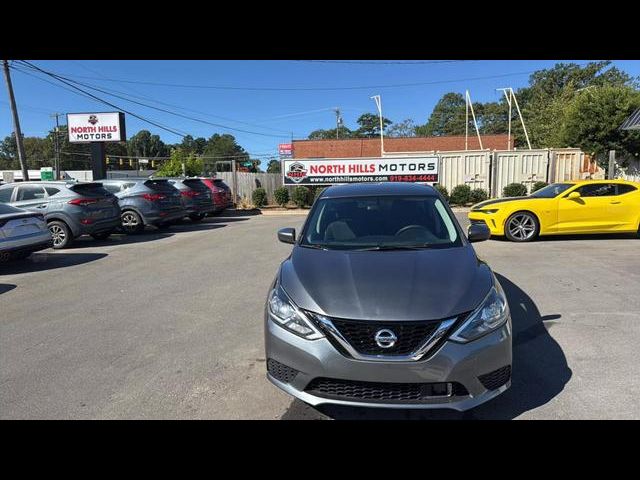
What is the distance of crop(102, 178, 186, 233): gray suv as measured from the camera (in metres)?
13.4

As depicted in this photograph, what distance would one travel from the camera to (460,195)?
20734 mm

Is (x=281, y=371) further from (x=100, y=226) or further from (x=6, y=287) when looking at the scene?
(x=100, y=226)

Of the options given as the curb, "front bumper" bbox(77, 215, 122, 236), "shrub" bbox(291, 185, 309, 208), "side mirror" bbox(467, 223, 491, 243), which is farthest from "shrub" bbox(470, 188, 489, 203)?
"side mirror" bbox(467, 223, 491, 243)

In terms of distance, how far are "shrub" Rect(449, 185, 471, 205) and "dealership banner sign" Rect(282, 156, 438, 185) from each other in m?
1.38

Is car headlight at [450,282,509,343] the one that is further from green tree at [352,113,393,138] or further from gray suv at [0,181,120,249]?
green tree at [352,113,393,138]

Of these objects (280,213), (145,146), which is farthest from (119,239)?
(145,146)

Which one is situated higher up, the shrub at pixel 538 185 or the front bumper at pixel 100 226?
the shrub at pixel 538 185

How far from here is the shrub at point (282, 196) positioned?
22.0m

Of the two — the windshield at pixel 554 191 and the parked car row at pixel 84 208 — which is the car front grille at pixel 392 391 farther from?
the windshield at pixel 554 191

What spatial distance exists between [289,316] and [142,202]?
38.4 feet

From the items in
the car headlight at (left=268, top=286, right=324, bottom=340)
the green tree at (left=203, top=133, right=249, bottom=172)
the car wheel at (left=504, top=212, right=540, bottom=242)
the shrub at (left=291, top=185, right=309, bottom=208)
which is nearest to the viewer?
the car headlight at (left=268, top=286, right=324, bottom=340)

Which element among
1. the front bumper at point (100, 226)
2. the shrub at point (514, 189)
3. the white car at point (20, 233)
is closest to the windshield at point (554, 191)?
the shrub at point (514, 189)

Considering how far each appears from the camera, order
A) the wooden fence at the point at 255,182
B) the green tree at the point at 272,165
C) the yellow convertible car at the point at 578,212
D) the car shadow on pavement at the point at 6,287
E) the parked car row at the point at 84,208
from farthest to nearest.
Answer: the green tree at the point at 272,165
the wooden fence at the point at 255,182
the yellow convertible car at the point at 578,212
the parked car row at the point at 84,208
the car shadow on pavement at the point at 6,287

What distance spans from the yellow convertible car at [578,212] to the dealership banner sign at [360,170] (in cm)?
1158
